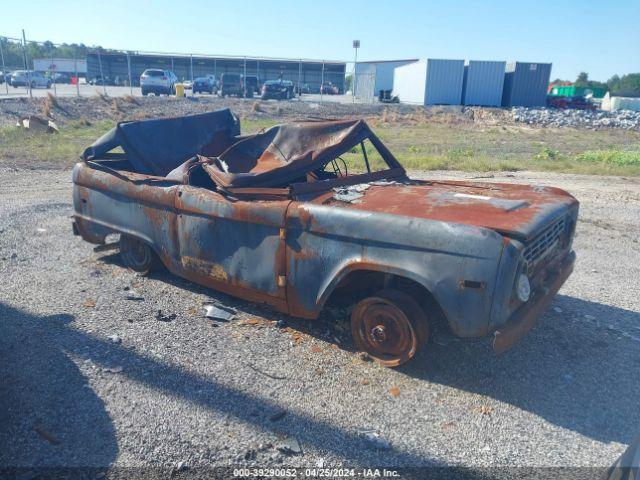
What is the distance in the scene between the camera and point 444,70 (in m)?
34.3

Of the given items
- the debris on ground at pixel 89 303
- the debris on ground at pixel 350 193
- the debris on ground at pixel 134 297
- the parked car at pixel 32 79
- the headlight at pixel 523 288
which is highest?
the parked car at pixel 32 79

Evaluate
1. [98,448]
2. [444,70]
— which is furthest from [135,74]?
[98,448]

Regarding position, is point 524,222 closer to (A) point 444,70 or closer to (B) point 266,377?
(B) point 266,377

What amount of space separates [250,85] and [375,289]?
32344 mm

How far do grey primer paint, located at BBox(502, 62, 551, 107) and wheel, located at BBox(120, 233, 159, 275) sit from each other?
35.3m

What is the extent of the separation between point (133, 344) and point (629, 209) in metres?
8.42

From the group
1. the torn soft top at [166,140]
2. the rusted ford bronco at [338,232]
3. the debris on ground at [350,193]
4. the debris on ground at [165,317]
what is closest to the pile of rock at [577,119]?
the torn soft top at [166,140]

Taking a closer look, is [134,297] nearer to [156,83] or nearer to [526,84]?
[156,83]

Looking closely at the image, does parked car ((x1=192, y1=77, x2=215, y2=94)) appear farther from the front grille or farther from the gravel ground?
the front grille

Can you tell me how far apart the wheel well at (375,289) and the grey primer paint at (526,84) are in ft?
116

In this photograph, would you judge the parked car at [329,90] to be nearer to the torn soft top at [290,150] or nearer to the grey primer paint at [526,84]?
the grey primer paint at [526,84]

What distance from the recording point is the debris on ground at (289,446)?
8.59 ft

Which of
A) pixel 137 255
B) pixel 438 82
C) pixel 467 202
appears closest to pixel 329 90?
pixel 438 82

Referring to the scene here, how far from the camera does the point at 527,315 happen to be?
3.06 m
